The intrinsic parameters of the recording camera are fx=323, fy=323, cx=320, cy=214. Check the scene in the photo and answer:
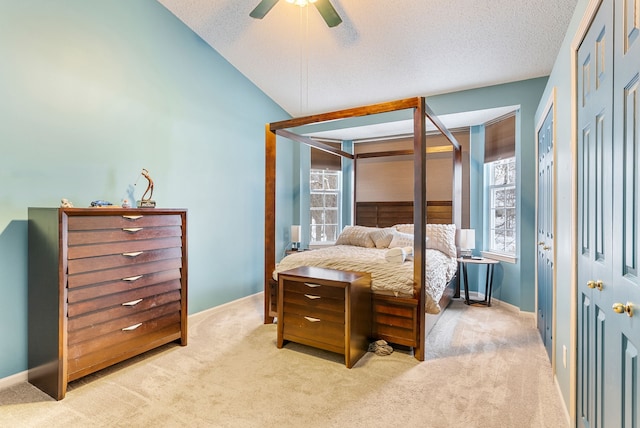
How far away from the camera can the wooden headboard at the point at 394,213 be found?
4.92 m

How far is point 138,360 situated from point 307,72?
12.1 feet

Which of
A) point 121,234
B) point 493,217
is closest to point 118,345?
point 121,234

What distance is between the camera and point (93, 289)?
7.47 ft

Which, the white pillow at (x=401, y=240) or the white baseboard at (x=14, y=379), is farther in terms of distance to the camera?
the white pillow at (x=401, y=240)

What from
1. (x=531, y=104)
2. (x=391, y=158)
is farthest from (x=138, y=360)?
(x=531, y=104)

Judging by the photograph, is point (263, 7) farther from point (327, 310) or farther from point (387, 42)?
point (327, 310)

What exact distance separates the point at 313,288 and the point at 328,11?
89.6 inches

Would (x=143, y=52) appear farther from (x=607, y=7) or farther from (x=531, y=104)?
(x=531, y=104)

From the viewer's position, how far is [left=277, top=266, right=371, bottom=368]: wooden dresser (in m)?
2.54

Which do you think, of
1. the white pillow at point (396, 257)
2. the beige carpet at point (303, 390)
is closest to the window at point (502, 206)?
the beige carpet at point (303, 390)

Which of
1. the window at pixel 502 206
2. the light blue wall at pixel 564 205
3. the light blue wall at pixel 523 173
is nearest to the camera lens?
the light blue wall at pixel 564 205

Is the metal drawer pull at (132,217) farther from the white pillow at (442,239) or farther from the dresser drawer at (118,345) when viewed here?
the white pillow at (442,239)

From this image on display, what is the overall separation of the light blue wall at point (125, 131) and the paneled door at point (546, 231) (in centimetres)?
339

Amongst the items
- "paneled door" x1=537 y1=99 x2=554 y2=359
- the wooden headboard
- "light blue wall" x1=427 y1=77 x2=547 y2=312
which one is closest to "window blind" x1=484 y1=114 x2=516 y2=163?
"light blue wall" x1=427 y1=77 x2=547 y2=312
